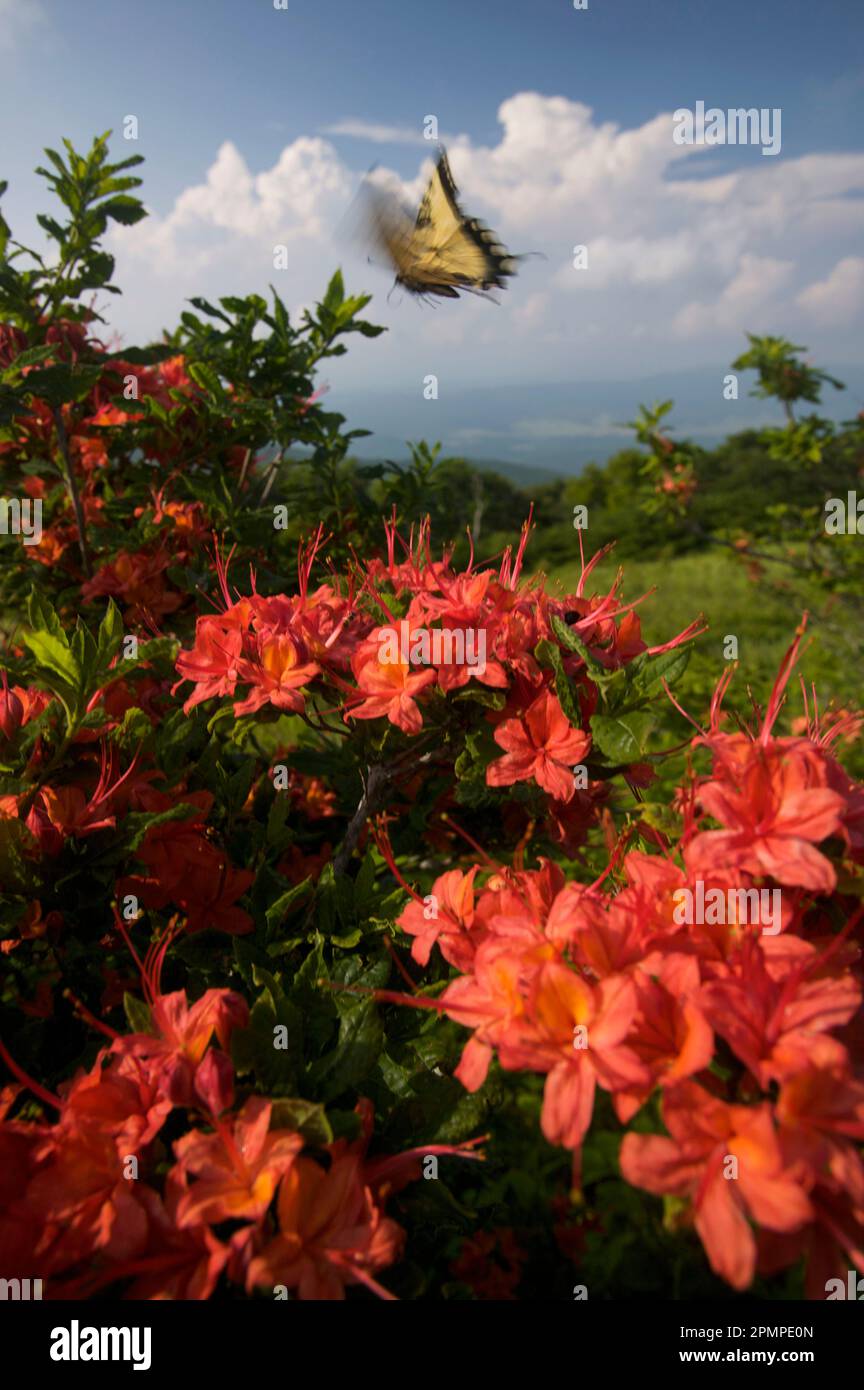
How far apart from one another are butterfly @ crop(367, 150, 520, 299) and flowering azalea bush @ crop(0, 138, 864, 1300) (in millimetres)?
667

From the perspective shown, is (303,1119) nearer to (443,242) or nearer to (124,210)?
(443,242)

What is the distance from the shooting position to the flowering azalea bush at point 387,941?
0.83 meters

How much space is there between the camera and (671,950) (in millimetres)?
943

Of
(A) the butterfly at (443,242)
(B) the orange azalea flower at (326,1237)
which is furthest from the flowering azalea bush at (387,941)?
(A) the butterfly at (443,242)

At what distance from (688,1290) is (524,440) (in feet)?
134

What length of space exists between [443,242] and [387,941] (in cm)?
174

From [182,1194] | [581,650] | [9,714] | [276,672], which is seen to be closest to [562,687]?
[581,650]

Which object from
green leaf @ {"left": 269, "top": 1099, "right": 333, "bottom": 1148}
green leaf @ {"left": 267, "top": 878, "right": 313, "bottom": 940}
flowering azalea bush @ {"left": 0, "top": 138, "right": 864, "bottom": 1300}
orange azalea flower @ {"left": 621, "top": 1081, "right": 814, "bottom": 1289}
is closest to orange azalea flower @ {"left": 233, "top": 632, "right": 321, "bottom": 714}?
flowering azalea bush @ {"left": 0, "top": 138, "right": 864, "bottom": 1300}

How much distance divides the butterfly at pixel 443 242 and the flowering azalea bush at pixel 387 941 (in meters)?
0.67

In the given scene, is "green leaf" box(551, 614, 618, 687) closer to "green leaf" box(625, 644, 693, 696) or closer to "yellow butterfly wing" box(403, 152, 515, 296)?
"green leaf" box(625, 644, 693, 696)

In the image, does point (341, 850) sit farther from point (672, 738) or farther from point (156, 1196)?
point (672, 738)

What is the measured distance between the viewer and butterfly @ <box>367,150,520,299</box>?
1996 mm

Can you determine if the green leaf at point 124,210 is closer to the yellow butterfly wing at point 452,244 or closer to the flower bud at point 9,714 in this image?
Result: the yellow butterfly wing at point 452,244
